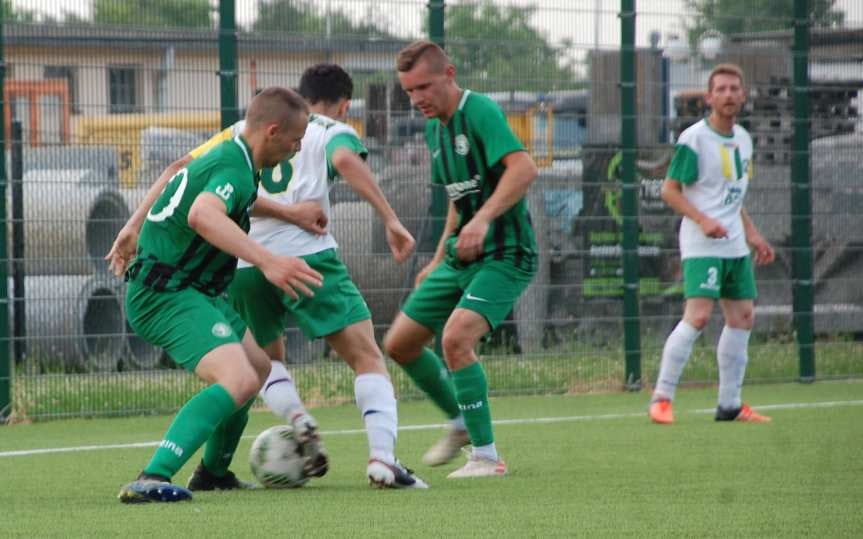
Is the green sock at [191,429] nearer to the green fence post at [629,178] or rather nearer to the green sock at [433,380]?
the green sock at [433,380]

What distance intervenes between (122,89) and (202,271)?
15.3ft

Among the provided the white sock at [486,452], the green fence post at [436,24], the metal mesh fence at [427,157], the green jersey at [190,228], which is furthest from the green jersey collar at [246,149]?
the green fence post at [436,24]

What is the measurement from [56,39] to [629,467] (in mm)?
5102

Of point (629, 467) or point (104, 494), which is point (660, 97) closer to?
point (629, 467)

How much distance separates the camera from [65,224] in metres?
10.0

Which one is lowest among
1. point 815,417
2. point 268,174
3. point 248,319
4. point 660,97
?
point 815,417

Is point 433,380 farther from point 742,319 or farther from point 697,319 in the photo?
point 742,319

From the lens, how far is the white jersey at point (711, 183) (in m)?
9.52

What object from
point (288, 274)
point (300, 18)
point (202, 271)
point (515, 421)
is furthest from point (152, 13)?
point (288, 274)

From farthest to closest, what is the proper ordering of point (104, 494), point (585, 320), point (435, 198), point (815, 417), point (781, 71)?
point (781, 71) < point (585, 320) < point (435, 198) < point (815, 417) < point (104, 494)

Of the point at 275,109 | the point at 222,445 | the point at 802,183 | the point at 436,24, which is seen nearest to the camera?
the point at 275,109

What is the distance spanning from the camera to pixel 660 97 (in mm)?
12219

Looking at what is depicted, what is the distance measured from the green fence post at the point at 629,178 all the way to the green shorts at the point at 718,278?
239cm

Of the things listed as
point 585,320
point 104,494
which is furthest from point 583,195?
point 104,494
